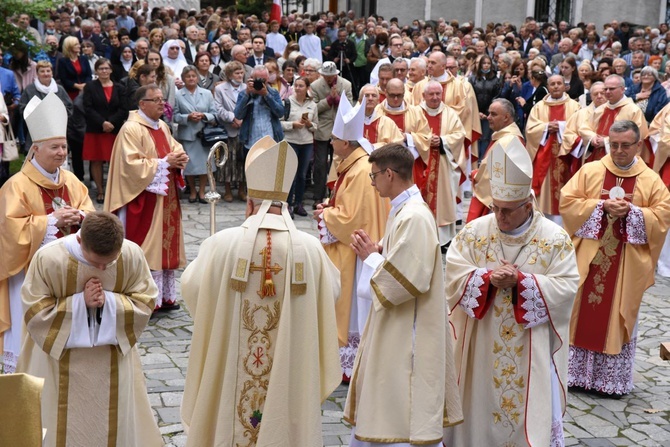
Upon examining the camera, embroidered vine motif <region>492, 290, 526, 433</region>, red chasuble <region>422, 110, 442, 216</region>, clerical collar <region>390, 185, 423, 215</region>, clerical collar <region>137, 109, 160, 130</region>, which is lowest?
embroidered vine motif <region>492, 290, 526, 433</region>

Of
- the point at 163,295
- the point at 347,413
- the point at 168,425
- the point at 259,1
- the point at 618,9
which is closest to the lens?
the point at 347,413

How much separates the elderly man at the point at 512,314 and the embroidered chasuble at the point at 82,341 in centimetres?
181

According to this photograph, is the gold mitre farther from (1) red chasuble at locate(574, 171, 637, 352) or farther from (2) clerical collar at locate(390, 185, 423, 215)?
(1) red chasuble at locate(574, 171, 637, 352)

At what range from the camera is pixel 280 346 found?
504cm

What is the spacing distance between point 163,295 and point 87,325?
400cm

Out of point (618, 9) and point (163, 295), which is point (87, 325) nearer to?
point (163, 295)

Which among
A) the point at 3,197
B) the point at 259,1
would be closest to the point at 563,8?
the point at 259,1

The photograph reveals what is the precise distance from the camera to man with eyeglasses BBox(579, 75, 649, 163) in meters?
10.9

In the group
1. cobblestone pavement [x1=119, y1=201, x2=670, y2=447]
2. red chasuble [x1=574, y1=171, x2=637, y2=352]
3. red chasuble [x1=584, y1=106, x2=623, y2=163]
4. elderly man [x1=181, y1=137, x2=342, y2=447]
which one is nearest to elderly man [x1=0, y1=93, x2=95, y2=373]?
cobblestone pavement [x1=119, y1=201, x2=670, y2=447]

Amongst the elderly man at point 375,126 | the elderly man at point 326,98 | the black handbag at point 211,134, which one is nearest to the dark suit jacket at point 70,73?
the black handbag at point 211,134

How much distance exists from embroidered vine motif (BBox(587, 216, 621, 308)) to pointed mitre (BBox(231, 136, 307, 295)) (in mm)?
3151

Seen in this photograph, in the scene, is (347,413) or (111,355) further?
(347,413)

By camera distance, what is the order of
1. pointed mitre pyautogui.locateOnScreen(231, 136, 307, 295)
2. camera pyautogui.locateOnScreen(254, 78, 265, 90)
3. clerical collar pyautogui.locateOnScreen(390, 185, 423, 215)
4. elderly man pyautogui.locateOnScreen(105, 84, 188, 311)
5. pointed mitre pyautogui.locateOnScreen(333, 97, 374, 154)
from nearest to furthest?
pointed mitre pyautogui.locateOnScreen(231, 136, 307, 295) → clerical collar pyautogui.locateOnScreen(390, 185, 423, 215) → pointed mitre pyautogui.locateOnScreen(333, 97, 374, 154) → elderly man pyautogui.locateOnScreen(105, 84, 188, 311) → camera pyautogui.locateOnScreen(254, 78, 265, 90)

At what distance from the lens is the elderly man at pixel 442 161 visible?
36.6 feet
